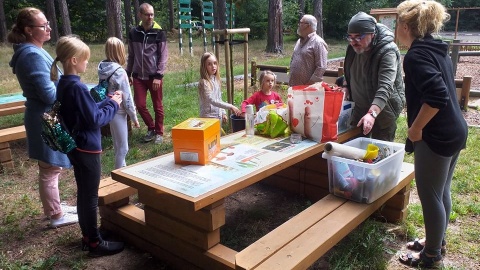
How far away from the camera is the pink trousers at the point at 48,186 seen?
3.15 meters

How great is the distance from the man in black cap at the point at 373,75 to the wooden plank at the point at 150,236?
4.94ft

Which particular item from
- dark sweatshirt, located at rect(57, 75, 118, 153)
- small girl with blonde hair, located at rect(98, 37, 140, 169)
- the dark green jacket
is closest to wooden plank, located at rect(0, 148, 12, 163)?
small girl with blonde hair, located at rect(98, 37, 140, 169)

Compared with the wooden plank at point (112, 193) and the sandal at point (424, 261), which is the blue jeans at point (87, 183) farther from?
the sandal at point (424, 261)

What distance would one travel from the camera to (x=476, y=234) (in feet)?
10.2

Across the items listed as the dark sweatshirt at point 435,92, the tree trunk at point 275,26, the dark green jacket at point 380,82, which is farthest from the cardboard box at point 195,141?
the tree trunk at point 275,26

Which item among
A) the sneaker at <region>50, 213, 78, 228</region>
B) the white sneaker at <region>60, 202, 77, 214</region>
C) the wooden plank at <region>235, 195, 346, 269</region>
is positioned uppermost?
the wooden plank at <region>235, 195, 346, 269</region>

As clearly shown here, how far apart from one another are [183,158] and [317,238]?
97cm

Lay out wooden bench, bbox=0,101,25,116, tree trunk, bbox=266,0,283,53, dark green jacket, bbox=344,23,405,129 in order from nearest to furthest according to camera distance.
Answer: dark green jacket, bbox=344,23,405,129
wooden bench, bbox=0,101,25,116
tree trunk, bbox=266,0,283,53

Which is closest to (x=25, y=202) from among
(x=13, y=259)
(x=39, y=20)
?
(x=13, y=259)

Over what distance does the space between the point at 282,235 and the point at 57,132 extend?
1545 millimetres

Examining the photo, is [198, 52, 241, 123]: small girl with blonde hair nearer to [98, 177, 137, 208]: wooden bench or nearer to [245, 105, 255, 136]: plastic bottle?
[245, 105, 255, 136]: plastic bottle

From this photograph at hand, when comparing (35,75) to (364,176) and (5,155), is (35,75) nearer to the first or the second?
(5,155)

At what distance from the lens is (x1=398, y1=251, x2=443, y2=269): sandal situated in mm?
2676

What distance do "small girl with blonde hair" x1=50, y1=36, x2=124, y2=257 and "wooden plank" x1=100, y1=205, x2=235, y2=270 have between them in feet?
0.91
